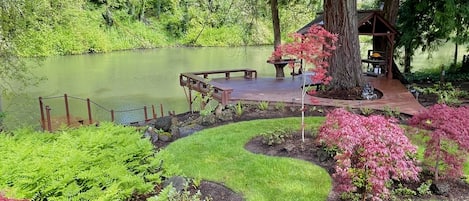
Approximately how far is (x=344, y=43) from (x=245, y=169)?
17.5 ft

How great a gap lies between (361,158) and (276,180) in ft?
4.16

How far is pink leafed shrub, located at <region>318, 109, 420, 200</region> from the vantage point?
379 centimetres

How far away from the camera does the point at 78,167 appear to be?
3.93m

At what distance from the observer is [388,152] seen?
377 cm

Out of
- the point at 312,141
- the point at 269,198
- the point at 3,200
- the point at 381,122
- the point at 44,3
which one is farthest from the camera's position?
the point at 44,3

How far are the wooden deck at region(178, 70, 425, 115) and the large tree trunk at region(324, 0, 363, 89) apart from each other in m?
0.81

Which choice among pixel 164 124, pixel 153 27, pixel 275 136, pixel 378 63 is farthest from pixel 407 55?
pixel 153 27

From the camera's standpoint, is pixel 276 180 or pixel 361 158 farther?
pixel 276 180

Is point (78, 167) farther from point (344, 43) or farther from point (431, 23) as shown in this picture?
point (431, 23)

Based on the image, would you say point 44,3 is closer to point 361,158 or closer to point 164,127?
point 164,127

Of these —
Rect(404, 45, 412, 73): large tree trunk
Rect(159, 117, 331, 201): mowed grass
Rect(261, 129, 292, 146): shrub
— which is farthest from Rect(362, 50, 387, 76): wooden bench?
Rect(159, 117, 331, 201): mowed grass

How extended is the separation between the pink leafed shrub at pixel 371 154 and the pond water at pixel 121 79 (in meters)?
8.23

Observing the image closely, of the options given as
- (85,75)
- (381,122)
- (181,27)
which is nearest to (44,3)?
(381,122)

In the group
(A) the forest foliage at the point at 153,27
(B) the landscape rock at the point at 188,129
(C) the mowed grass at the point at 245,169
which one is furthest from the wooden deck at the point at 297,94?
(A) the forest foliage at the point at 153,27
